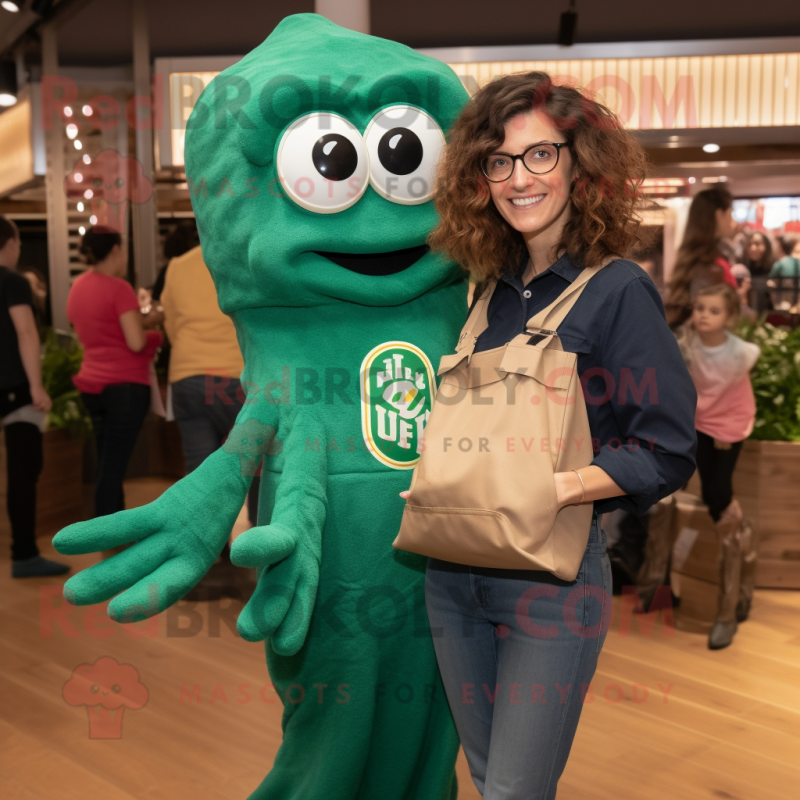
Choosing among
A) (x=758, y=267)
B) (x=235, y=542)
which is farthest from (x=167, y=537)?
(x=758, y=267)

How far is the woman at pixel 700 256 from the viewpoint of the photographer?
3.18 m

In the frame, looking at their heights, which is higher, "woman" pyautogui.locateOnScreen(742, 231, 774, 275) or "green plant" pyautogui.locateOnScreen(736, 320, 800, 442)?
"woman" pyautogui.locateOnScreen(742, 231, 774, 275)

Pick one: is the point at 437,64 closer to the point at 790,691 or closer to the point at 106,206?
the point at 790,691

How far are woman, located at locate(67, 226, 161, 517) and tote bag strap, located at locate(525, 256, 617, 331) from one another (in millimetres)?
2736

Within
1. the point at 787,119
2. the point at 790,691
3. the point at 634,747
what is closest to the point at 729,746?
the point at 634,747

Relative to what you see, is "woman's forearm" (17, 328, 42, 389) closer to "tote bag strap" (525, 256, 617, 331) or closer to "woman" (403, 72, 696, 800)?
"woman" (403, 72, 696, 800)

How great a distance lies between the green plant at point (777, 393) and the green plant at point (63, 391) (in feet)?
10.6

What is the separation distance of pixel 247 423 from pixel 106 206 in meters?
4.99

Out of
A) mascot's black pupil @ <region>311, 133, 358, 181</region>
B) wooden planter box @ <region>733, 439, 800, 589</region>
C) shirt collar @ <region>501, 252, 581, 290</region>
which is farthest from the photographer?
wooden planter box @ <region>733, 439, 800, 589</region>

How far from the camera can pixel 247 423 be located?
154 cm

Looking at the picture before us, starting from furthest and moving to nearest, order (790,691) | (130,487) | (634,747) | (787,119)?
(130,487) → (787,119) → (790,691) → (634,747)

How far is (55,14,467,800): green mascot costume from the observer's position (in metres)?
1.49

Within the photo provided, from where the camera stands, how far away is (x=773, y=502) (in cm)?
353

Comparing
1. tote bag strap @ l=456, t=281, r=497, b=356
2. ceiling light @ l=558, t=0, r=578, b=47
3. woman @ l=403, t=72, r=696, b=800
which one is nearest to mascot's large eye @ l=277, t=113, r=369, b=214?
woman @ l=403, t=72, r=696, b=800
